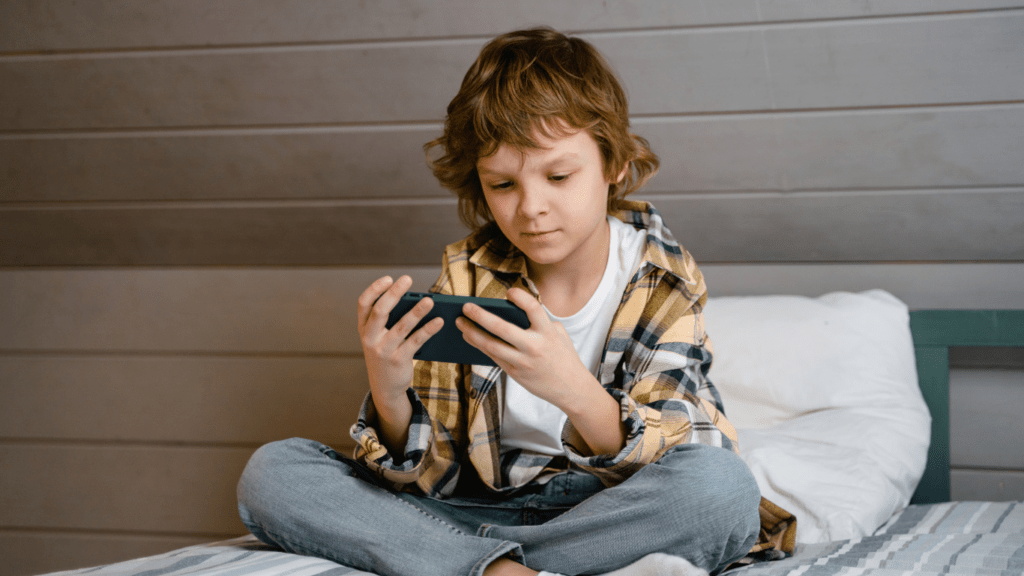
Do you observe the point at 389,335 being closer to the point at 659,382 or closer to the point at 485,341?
the point at 485,341

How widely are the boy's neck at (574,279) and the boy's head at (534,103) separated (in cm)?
11

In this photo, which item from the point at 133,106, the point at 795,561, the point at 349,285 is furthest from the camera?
the point at 349,285

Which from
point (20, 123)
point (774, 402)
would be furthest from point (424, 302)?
point (20, 123)

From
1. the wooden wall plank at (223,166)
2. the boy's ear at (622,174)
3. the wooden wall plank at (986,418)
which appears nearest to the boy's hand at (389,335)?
the boy's ear at (622,174)

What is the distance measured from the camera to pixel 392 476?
946mm

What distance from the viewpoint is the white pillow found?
3.63ft

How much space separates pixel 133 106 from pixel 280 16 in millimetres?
386

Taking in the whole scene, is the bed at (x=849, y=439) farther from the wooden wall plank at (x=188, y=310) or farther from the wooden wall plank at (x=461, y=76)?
the wooden wall plank at (x=188, y=310)

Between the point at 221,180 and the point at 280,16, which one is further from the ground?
the point at 280,16

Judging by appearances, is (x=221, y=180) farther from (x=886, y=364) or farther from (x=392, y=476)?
(x=886, y=364)

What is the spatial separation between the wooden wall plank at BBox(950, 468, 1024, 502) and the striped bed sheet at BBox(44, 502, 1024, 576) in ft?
1.31

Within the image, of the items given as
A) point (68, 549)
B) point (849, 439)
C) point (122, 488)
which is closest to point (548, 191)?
point (849, 439)

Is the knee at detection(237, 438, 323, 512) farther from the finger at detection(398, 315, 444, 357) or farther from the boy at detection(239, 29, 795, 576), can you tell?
the finger at detection(398, 315, 444, 357)

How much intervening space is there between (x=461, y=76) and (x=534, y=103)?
505 mm
